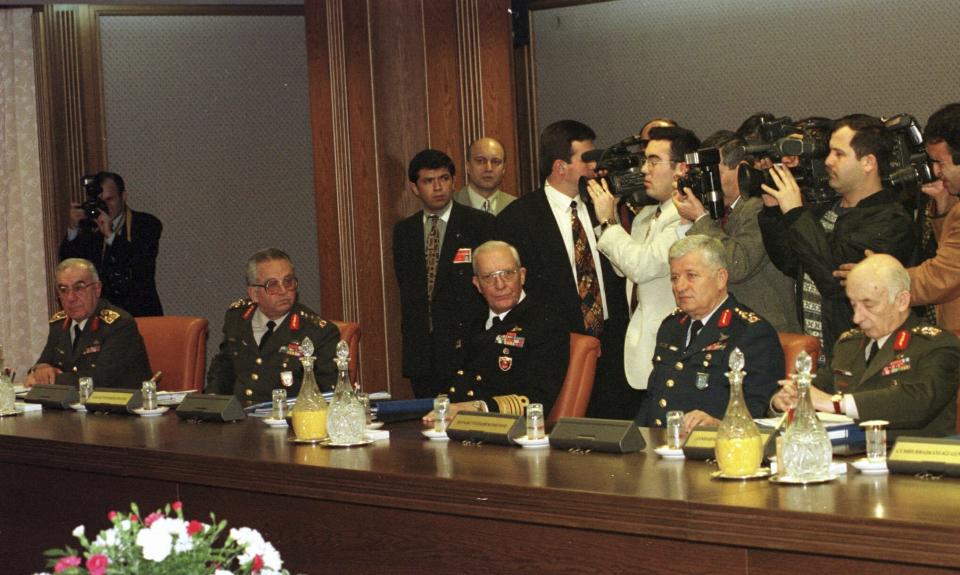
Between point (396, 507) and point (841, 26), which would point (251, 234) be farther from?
point (396, 507)

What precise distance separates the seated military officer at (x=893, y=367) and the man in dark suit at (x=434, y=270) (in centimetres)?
239

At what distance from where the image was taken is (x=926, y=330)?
3.29 metres

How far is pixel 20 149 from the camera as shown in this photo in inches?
306

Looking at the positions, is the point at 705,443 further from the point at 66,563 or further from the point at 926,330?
the point at 66,563

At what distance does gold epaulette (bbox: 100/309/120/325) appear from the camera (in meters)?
5.30

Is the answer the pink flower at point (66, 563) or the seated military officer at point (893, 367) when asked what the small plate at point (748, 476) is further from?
the pink flower at point (66, 563)

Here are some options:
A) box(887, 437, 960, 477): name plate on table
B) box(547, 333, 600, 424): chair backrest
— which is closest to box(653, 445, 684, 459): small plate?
box(887, 437, 960, 477): name plate on table

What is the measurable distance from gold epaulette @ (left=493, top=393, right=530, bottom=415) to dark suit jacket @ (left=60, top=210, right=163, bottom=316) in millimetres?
3275

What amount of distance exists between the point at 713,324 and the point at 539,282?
4.38 ft

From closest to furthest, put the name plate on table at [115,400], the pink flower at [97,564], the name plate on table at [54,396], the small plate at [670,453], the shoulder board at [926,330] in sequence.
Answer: the pink flower at [97,564] → the small plate at [670,453] → the shoulder board at [926,330] → the name plate on table at [115,400] → the name plate on table at [54,396]

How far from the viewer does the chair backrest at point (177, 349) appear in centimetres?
518

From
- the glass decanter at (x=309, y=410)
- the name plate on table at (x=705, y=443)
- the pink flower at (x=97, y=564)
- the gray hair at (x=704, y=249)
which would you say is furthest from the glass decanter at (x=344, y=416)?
the pink flower at (x=97, y=564)

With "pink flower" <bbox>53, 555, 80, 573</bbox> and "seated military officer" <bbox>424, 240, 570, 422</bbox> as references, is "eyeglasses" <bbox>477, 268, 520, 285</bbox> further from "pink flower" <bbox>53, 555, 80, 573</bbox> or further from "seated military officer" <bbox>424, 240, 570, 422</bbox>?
A: "pink flower" <bbox>53, 555, 80, 573</bbox>

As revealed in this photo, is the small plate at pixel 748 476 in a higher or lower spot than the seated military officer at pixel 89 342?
lower
